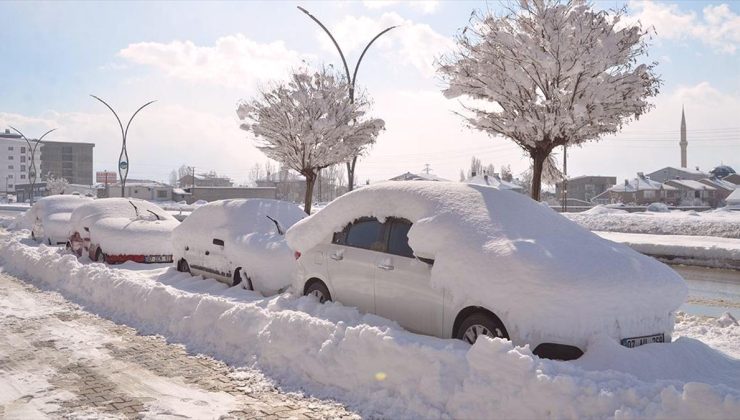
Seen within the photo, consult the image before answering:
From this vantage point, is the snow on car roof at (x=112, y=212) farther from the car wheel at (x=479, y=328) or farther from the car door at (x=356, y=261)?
the car wheel at (x=479, y=328)

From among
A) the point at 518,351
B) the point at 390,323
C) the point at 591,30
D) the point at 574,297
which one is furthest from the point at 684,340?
the point at 591,30

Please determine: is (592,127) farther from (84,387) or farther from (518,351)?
(84,387)

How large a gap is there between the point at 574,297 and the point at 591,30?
7558 millimetres

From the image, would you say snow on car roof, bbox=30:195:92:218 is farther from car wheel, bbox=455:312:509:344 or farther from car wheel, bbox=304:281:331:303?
car wheel, bbox=455:312:509:344

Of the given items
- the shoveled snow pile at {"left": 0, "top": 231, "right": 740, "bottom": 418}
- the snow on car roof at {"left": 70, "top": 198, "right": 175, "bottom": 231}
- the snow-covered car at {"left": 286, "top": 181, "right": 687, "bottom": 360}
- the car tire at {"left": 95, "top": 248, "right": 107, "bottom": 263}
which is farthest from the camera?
the snow on car roof at {"left": 70, "top": 198, "right": 175, "bottom": 231}

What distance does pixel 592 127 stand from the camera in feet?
39.5

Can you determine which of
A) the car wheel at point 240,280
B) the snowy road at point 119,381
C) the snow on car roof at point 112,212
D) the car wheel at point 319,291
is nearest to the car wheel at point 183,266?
the car wheel at point 240,280

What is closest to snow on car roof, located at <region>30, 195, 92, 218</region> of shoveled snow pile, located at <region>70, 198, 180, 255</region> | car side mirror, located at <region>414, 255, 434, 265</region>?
shoveled snow pile, located at <region>70, 198, 180, 255</region>

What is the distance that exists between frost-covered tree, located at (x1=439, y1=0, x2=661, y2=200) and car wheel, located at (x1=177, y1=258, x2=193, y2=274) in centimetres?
637

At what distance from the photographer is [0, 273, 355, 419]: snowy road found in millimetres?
4902

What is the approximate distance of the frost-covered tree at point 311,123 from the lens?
62.2ft

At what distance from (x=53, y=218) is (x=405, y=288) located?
626 inches

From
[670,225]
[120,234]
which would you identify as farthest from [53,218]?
[670,225]

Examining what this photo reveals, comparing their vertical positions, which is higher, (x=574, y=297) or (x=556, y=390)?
(x=574, y=297)
